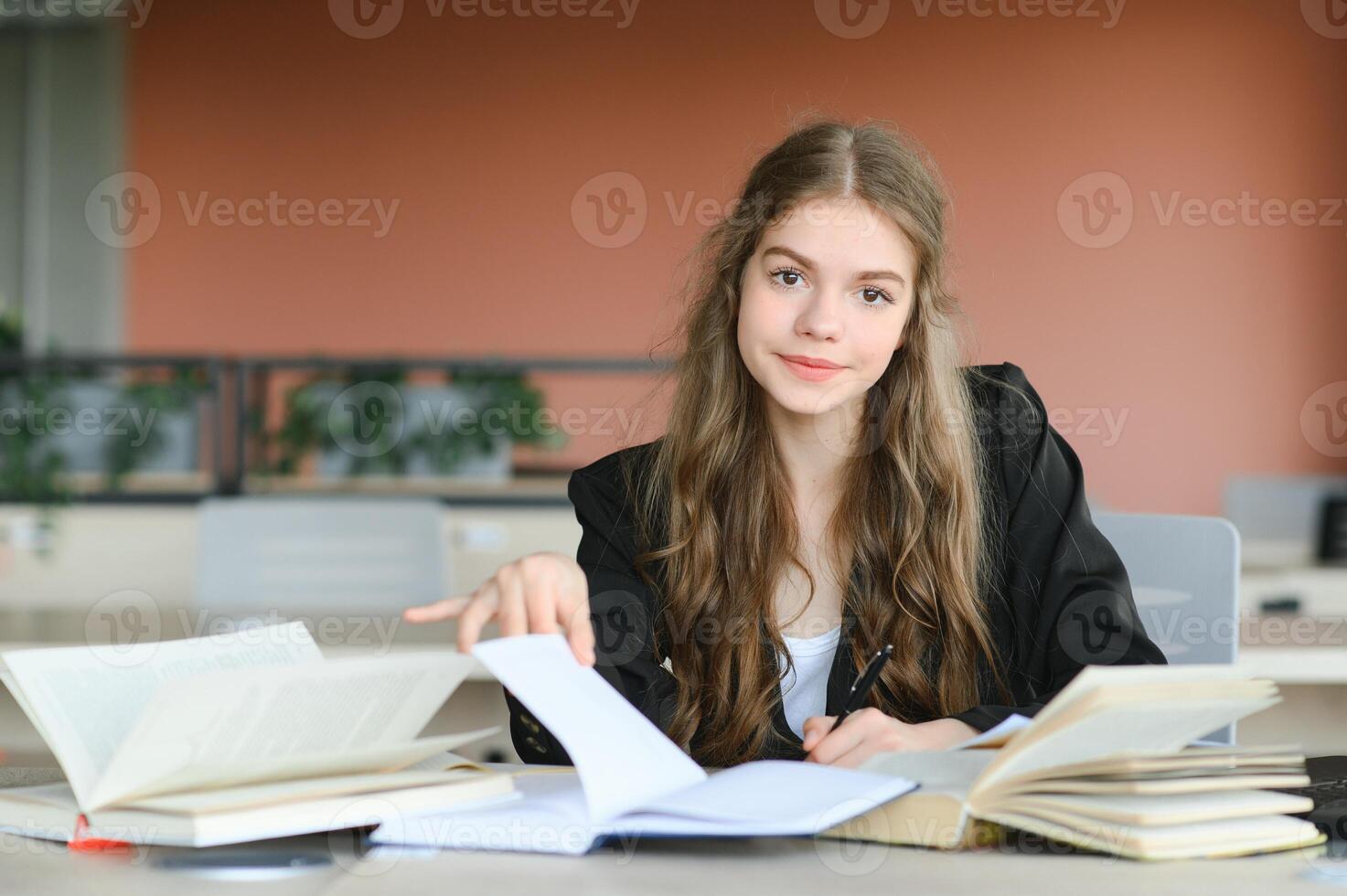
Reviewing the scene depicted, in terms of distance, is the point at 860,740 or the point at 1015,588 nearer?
the point at 860,740

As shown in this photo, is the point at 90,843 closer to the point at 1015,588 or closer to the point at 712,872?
the point at 712,872

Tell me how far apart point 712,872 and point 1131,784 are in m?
0.25

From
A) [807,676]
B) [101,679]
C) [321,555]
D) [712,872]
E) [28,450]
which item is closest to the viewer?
[712,872]

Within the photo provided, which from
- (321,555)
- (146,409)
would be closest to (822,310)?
(321,555)

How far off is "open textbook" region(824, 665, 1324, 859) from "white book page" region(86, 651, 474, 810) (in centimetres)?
27

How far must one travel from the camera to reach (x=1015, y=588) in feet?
4.57

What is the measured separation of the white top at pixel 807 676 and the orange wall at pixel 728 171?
3.99 meters

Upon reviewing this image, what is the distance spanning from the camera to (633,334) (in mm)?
5996

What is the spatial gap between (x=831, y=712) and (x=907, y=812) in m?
0.49

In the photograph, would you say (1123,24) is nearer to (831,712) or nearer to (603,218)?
(603,218)

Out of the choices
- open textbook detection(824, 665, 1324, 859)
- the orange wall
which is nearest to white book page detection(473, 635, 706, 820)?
open textbook detection(824, 665, 1324, 859)

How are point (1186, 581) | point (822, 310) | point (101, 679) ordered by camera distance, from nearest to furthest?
1. point (101, 679)
2. point (822, 310)
3. point (1186, 581)

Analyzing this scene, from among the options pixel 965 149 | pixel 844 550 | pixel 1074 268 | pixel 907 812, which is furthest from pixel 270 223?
pixel 907 812

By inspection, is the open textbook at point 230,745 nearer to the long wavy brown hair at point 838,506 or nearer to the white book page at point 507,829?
the white book page at point 507,829
